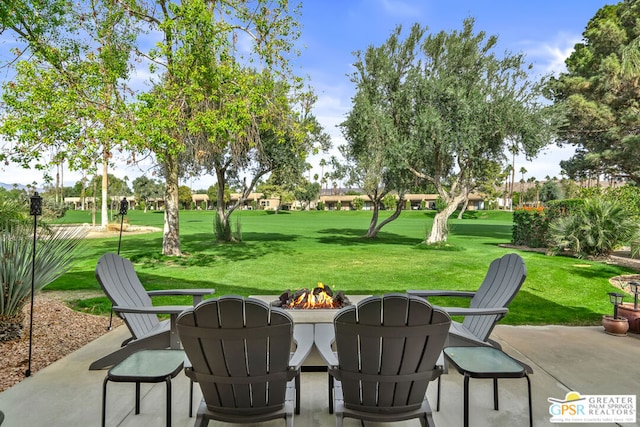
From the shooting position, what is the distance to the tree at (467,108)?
14109 millimetres

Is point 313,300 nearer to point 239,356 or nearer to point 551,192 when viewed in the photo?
point 239,356

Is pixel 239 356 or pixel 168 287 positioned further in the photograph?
pixel 168 287

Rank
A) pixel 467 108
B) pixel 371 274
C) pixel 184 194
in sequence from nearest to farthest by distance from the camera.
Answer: pixel 371 274, pixel 467 108, pixel 184 194

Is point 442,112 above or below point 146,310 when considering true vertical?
above

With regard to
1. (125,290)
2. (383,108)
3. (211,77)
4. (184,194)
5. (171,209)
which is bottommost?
(125,290)

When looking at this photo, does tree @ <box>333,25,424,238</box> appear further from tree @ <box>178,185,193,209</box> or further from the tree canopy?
tree @ <box>178,185,193,209</box>

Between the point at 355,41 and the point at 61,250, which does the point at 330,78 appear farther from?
the point at 61,250

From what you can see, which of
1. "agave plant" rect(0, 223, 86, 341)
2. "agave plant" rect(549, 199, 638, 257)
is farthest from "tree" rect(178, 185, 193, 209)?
"agave plant" rect(0, 223, 86, 341)

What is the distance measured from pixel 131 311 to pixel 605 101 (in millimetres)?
23094

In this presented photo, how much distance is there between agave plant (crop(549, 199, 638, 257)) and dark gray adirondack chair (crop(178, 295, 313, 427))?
12.4 metres

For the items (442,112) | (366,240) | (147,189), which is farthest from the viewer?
(147,189)

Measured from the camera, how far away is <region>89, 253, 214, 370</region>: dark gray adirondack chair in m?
3.23

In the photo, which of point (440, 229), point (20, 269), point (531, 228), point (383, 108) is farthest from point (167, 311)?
point (531, 228)

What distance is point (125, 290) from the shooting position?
360 centimetres
